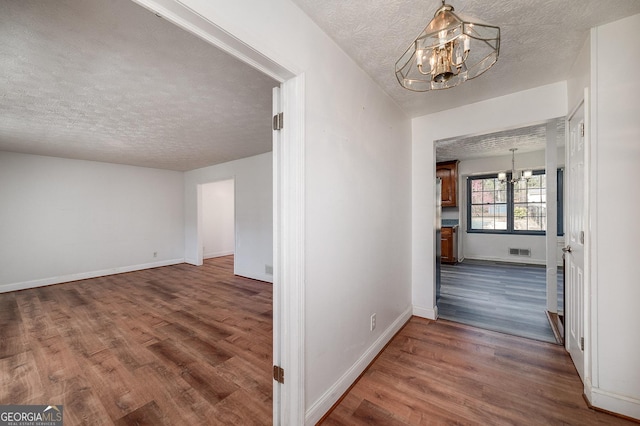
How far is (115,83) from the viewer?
6.81 ft

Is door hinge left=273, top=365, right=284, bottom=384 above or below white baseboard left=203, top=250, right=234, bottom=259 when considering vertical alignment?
above

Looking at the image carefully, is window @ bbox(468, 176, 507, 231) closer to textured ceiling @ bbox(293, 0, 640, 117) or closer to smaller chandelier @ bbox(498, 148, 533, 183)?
smaller chandelier @ bbox(498, 148, 533, 183)

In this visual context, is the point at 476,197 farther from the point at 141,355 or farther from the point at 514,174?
the point at 141,355

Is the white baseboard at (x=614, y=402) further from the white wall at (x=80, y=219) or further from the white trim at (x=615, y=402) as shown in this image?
the white wall at (x=80, y=219)

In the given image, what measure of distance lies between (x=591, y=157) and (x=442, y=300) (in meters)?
2.49

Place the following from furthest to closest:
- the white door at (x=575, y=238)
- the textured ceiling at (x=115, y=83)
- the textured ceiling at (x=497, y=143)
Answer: the textured ceiling at (x=497, y=143) < the white door at (x=575, y=238) < the textured ceiling at (x=115, y=83)

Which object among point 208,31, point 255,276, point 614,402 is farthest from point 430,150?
point 255,276

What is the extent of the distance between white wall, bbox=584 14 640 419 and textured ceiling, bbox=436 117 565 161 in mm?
2232

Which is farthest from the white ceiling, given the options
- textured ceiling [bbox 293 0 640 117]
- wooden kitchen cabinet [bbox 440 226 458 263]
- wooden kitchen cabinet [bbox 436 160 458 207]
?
wooden kitchen cabinet [bbox 440 226 458 263]

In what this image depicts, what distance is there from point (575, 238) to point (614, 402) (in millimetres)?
1143

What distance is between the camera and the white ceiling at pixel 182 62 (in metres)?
1.40

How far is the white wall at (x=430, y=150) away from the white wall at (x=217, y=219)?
19.2ft

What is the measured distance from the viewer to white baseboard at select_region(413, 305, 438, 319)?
9.57ft

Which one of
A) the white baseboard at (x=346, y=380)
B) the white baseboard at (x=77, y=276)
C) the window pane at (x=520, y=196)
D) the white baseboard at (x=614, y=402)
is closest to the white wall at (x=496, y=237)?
the window pane at (x=520, y=196)
